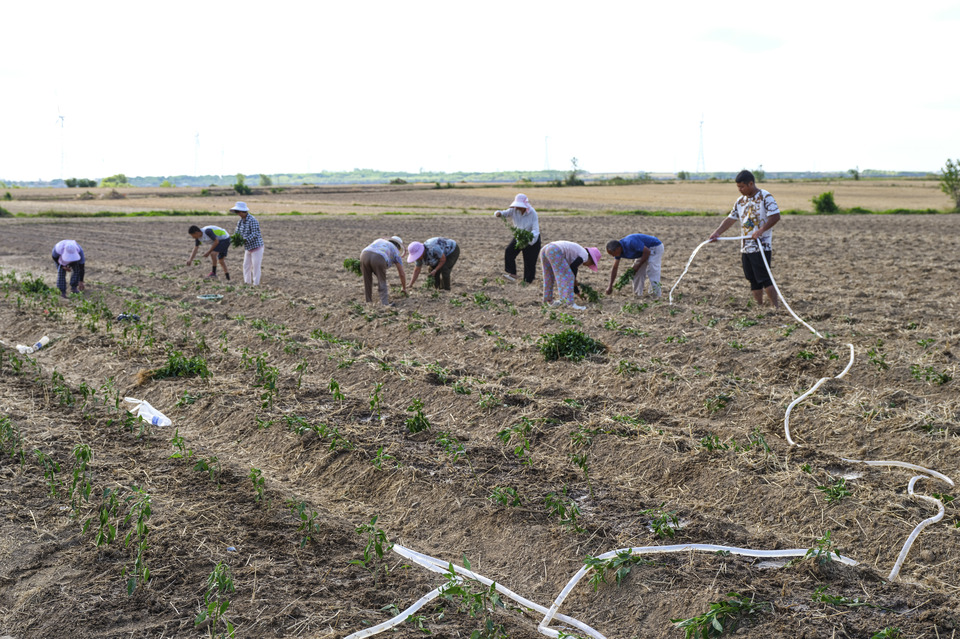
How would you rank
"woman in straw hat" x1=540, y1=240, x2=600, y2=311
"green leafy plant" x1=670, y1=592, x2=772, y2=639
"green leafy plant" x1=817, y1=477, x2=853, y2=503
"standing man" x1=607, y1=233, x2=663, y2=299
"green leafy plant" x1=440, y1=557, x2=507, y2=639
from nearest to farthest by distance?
"green leafy plant" x1=670, y1=592, x2=772, y2=639
"green leafy plant" x1=440, y1=557, x2=507, y2=639
"green leafy plant" x1=817, y1=477, x2=853, y2=503
"woman in straw hat" x1=540, y1=240, x2=600, y2=311
"standing man" x1=607, y1=233, x2=663, y2=299

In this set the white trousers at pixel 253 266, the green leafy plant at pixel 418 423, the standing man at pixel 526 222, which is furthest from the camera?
the white trousers at pixel 253 266

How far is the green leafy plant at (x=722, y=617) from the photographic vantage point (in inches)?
134

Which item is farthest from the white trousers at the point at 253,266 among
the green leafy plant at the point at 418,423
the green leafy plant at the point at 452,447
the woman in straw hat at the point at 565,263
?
the green leafy plant at the point at 452,447

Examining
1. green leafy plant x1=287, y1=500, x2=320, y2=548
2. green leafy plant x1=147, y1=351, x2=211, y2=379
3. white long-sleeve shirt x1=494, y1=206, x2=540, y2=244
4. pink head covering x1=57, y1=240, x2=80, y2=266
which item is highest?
white long-sleeve shirt x1=494, y1=206, x2=540, y2=244

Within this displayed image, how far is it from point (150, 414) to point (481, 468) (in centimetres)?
298

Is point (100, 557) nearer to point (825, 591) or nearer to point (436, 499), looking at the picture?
point (436, 499)

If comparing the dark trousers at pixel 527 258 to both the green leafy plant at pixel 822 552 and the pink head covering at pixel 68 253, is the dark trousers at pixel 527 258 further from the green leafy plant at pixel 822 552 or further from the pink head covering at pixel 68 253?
the green leafy plant at pixel 822 552

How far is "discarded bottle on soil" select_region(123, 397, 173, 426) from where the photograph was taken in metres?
6.41

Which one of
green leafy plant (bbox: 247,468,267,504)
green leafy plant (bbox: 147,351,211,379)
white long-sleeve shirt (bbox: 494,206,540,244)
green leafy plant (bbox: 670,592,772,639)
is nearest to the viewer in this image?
green leafy plant (bbox: 670,592,772,639)

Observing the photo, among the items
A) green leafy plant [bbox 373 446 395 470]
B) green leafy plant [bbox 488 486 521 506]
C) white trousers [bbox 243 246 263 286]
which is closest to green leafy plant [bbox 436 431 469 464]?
green leafy plant [bbox 373 446 395 470]

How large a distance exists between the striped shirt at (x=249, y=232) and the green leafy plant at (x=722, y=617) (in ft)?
35.5

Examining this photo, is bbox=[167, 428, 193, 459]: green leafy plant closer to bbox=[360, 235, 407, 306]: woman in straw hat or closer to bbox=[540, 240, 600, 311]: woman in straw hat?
bbox=[360, 235, 407, 306]: woman in straw hat

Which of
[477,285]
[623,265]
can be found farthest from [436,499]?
[623,265]

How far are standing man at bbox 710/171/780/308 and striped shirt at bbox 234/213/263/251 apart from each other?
7.46m
